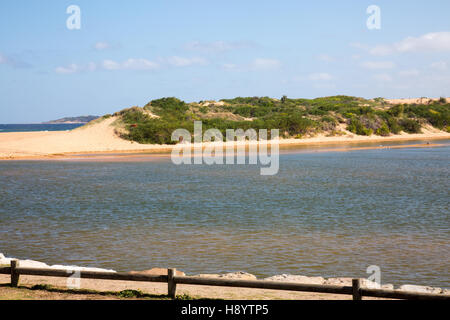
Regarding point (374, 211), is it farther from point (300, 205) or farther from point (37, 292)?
point (37, 292)

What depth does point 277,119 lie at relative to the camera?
75.7 meters

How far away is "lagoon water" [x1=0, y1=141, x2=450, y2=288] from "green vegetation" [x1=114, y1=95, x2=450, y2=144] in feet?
102

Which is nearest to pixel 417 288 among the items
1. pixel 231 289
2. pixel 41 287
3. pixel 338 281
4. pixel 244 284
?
pixel 338 281

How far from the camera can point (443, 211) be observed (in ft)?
62.3

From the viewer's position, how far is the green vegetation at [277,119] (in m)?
64.7

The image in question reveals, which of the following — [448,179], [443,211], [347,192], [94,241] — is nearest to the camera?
[94,241]

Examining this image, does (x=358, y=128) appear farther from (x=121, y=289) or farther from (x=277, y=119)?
(x=121, y=289)

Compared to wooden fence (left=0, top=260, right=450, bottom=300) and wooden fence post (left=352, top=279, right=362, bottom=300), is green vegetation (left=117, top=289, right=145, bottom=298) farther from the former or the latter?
wooden fence post (left=352, top=279, right=362, bottom=300)

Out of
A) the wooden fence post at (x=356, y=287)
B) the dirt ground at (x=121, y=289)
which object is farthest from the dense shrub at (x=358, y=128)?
the wooden fence post at (x=356, y=287)

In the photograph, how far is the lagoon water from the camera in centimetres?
1261

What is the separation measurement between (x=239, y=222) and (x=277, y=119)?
194 feet

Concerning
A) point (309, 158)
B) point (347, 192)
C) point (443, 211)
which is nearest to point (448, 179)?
point (347, 192)

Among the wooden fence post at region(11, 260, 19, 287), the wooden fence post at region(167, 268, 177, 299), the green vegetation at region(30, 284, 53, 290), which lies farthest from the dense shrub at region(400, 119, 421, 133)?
the wooden fence post at region(11, 260, 19, 287)
